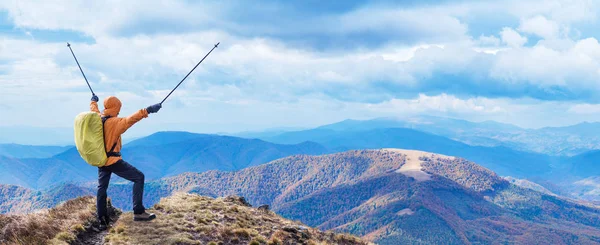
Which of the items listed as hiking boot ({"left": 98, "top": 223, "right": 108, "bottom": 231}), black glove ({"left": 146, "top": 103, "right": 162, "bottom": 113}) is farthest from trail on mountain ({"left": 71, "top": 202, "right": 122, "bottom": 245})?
black glove ({"left": 146, "top": 103, "right": 162, "bottom": 113})

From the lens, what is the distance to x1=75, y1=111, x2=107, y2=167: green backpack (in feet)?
46.5

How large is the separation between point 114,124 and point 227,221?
7.45m

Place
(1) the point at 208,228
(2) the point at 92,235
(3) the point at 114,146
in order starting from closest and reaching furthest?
(3) the point at 114,146 < (2) the point at 92,235 < (1) the point at 208,228

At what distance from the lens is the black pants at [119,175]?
49.8ft

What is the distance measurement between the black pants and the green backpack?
2.49ft

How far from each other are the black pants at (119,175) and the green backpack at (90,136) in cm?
76

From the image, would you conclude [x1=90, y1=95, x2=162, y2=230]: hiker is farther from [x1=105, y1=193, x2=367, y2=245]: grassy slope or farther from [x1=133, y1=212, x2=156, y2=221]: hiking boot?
[x1=105, y1=193, x2=367, y2=245]: grassy slope

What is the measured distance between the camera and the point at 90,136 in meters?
14.2

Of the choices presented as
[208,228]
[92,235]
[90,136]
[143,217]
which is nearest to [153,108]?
[90,136]

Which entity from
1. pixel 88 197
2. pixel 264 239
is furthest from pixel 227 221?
pixel 88 197

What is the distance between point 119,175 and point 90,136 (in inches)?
69.2

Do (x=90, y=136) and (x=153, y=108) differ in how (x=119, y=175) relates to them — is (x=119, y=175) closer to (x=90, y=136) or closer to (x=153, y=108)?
(x=90, y=136)

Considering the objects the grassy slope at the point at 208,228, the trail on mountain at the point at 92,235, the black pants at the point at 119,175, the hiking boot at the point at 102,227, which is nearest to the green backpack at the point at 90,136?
the black pants at the point at 119,175

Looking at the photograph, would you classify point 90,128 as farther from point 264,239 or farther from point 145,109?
point 264,239
